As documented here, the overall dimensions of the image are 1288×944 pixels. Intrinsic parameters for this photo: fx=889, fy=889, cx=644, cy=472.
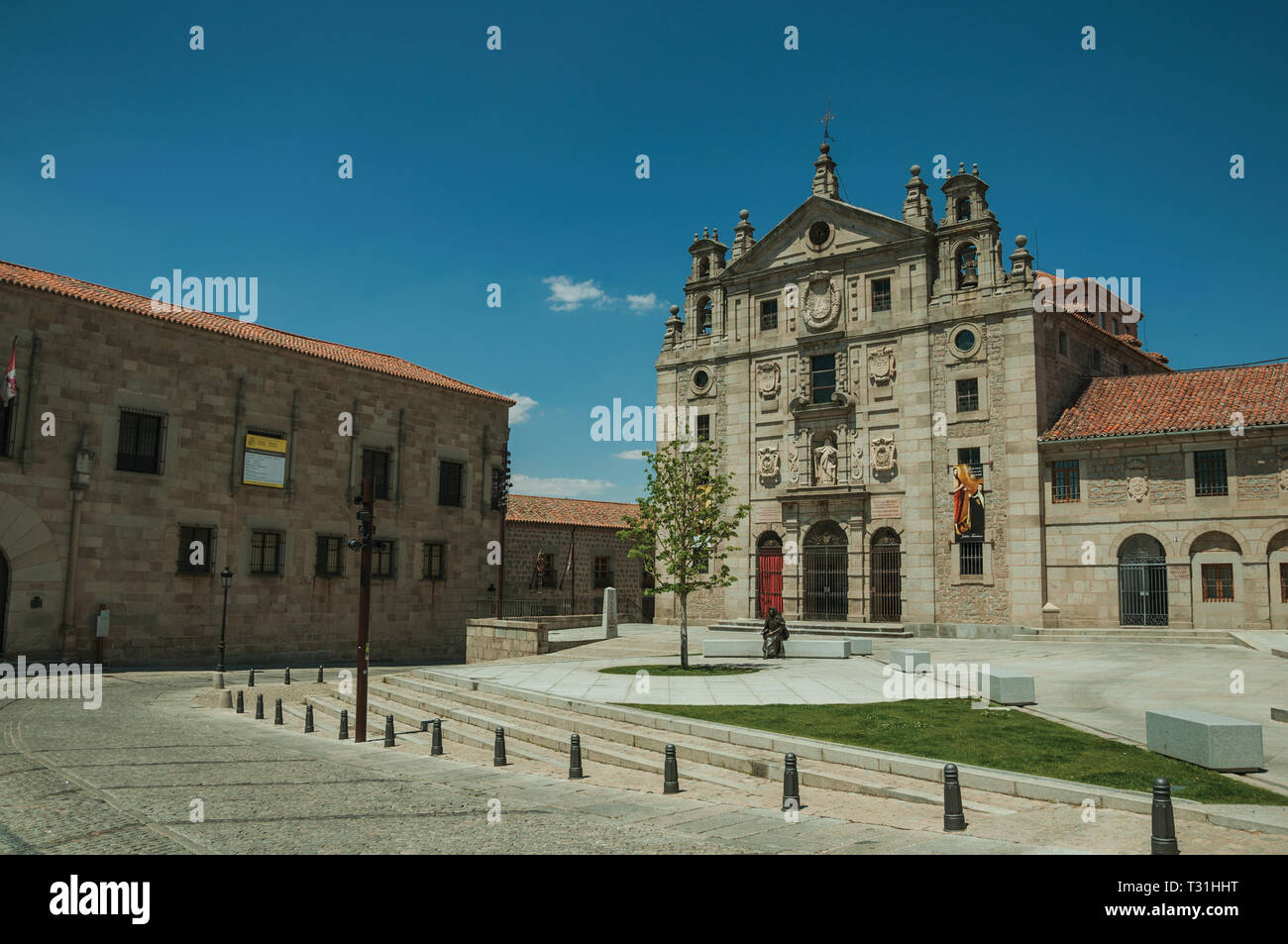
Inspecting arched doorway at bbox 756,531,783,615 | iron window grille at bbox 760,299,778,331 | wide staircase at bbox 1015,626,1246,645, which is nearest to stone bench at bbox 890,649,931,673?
wide staircase at bbox 1015,626,1246,645

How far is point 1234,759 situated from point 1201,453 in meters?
23.3

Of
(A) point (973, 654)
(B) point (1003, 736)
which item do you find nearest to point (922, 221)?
(A) point (973, 654)

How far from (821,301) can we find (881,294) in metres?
2.58

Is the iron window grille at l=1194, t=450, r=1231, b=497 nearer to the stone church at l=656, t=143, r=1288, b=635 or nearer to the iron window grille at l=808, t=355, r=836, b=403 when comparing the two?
the stone church at l=656, t=143, r=1288, b=635

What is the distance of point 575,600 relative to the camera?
47.0 m

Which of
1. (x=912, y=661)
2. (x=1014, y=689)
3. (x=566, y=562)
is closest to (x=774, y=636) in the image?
(x=912, y=661)

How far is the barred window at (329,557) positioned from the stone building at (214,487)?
0.08m

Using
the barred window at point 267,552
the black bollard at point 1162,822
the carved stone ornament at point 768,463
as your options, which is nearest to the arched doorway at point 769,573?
the carved stone ornament at point 768,463

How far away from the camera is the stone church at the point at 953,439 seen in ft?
98.5

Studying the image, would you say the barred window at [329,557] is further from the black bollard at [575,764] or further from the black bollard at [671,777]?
the black bollard at [671,777]

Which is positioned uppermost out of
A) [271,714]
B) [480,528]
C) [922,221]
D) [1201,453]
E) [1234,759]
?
[922,221]

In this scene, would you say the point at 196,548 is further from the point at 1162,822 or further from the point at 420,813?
the point at 1162,822

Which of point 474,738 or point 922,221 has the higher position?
point 922,221
